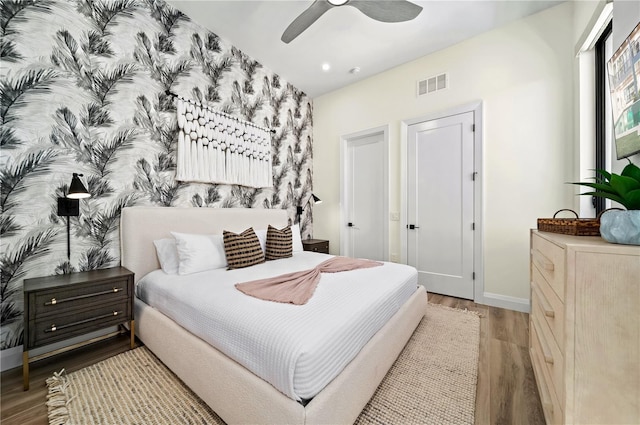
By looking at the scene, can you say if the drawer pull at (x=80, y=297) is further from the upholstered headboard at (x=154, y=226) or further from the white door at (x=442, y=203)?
the white door at (x=442, y=203)

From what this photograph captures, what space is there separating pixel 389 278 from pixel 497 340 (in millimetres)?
1076

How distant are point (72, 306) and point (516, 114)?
4.24m

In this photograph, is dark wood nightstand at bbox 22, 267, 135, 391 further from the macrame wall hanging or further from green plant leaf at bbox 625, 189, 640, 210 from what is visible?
green plant leaf at bbox 625, 189, 640, 210

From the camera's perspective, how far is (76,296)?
171cm

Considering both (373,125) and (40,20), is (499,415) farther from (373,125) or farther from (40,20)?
(40,20)

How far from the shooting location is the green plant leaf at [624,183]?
0.99m

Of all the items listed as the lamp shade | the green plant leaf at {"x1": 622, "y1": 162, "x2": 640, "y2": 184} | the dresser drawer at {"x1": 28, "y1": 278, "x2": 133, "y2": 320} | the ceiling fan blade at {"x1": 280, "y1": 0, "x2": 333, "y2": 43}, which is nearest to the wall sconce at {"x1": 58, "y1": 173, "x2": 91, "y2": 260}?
the lamp shade

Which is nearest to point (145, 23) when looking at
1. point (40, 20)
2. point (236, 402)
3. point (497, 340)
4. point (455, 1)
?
point (40, 20)

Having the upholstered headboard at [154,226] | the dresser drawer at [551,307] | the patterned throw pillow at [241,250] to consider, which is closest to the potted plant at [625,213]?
the dresser drawer at [551,307]

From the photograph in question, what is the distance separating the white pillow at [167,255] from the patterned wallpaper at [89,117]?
0.36 m

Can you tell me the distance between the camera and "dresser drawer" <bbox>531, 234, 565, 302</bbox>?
1028mm

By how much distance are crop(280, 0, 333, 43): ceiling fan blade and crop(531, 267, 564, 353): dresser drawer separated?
2.45m

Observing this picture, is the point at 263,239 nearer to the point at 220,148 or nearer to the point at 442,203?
the point at 220,148

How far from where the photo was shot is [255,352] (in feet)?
3.73
